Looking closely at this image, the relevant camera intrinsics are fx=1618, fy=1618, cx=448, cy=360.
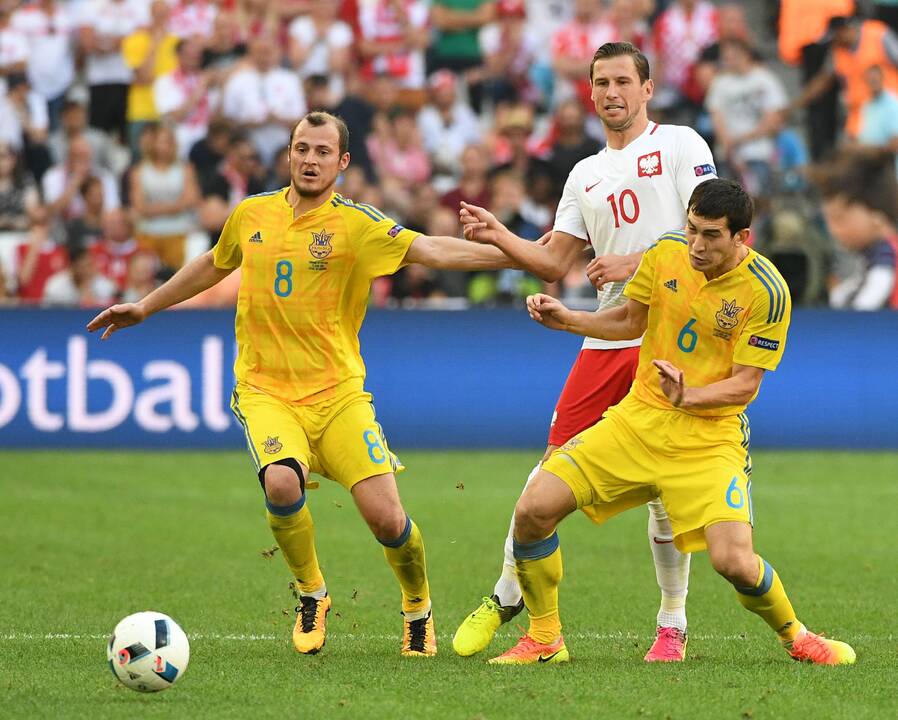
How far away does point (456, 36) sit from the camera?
64.5 feet

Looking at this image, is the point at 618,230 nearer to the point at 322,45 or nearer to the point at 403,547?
the point at 403,547

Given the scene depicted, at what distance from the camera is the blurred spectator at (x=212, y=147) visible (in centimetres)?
1806

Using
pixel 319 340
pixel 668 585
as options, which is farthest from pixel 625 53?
pixel 668 585

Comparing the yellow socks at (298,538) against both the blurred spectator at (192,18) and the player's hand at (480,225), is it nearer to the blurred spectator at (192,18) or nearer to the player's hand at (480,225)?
the player's hand at (480,225)

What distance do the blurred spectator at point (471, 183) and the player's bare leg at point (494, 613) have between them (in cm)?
978

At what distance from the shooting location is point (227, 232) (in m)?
7.73

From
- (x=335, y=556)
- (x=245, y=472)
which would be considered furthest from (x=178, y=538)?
(x=245, y=472)

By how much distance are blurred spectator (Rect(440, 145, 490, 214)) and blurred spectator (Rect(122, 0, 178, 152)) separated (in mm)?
3719

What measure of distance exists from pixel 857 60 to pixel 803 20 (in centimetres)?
120

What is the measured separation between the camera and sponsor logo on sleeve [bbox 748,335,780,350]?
6.99 metres

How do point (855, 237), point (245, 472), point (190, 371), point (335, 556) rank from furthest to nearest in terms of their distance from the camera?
point (855, 237)
point (190, 371)
point (245, 472)
point (335, 556)

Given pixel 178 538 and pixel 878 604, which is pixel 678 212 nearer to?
pixel 878 604

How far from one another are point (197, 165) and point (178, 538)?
778 centimetres

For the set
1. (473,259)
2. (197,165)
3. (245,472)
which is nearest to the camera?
(473,259)
